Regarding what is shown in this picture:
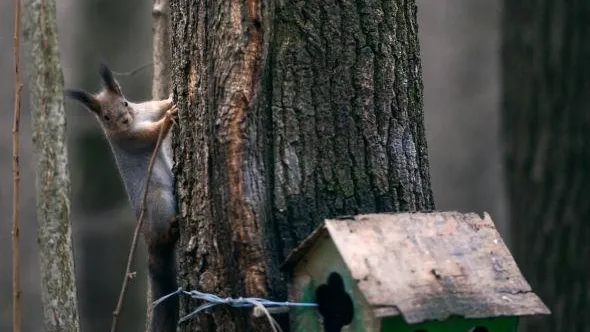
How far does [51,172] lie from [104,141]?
434cm

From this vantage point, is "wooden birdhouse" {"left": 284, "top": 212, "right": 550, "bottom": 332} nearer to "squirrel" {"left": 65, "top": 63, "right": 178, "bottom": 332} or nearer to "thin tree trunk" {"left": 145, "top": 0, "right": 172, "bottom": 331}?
"squirrel" {"left": 65, "top": 63, "right": 178, "bottom": 332}

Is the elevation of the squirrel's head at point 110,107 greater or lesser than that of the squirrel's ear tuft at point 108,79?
lesser

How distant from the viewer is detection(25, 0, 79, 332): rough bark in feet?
11.6

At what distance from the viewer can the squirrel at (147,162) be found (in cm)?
373

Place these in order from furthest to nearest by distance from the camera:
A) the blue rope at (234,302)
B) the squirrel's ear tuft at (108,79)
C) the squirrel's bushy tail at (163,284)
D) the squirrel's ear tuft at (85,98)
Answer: the squirrel's ear tuft at (108,79), the squirrel's ear tuft at (85,98), the squirrel's bushy tail at (163,284), the blue rope at (234,302)

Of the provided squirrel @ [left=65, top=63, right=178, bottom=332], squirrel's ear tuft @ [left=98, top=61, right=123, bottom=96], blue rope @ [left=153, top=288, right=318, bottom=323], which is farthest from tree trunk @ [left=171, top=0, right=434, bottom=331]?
squirrel's ear tuft @ [left=98, top=61, right=123, bottom=96]

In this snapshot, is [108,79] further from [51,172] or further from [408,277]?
[408,277]

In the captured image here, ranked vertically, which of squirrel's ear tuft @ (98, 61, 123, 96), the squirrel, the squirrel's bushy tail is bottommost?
the squirrel's bushy tail

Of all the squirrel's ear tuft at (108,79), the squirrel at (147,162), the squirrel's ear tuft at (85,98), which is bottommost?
the squirrel at (147,162)

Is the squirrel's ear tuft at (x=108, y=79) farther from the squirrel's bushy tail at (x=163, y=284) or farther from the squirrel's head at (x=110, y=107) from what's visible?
the squirrel's bushy tail at (x=163, y=284)

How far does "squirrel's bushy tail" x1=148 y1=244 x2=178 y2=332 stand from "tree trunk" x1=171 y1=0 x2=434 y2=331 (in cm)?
31

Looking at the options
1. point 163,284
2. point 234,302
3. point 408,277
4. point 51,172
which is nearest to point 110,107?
point 51,172

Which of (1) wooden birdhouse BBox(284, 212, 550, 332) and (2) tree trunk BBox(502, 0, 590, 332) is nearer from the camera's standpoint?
(1) wooden birdhouse BBox(284, 212, 550, 332)

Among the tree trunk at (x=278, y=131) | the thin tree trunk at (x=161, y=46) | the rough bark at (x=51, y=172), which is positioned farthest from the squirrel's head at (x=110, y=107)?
the tree trunk at (x=278, y=131)
